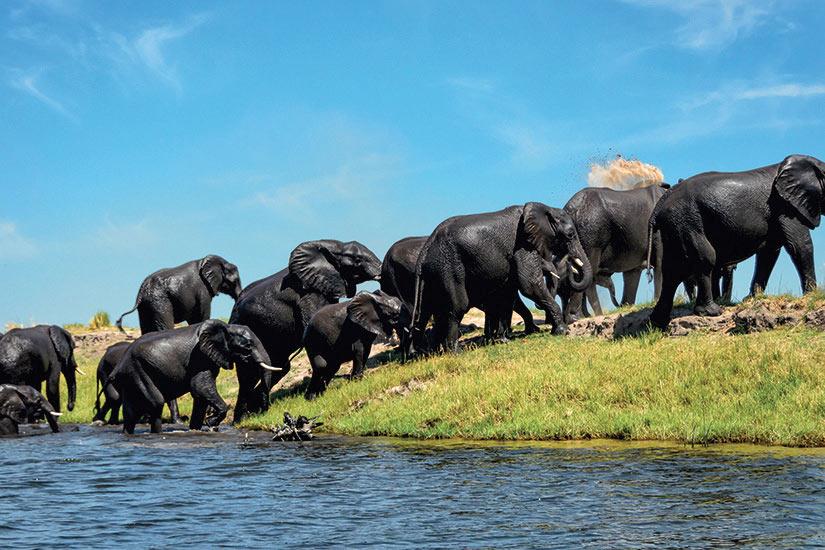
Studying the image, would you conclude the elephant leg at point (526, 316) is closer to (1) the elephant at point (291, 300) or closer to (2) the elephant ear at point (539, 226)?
(2) the elephant ear at point (539, 226)

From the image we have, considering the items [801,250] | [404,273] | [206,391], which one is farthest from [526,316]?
[206,391]

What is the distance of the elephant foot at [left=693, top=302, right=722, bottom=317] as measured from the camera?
1789 centimetres

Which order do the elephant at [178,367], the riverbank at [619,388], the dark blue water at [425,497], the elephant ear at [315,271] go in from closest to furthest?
1. the dark blue water at [425,497]
2. the riverbank at [619,388]
3. the elephant at [178,367]
4. the elephant ear at [315,271]

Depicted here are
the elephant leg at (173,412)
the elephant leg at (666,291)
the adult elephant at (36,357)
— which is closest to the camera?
the elephant leg at (666,291)

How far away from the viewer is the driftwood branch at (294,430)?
15750mm

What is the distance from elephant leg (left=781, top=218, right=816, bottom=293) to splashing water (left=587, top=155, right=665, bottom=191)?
1553 centimetres

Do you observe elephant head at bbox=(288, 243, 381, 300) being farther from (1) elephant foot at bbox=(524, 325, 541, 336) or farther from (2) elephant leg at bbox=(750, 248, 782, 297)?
(2) elephant leg at bbox=(750, 248, 782, 297)

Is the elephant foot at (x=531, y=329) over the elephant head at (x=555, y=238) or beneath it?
beneath

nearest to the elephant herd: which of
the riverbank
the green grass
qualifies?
the riverbank

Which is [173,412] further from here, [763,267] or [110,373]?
[763,267]

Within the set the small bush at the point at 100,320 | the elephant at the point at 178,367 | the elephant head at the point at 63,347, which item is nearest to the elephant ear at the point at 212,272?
the elephant head at the point at 63,347

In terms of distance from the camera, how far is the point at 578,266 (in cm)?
2014

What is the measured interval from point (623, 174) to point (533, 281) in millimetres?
16374

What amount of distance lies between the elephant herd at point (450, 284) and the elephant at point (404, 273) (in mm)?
32
